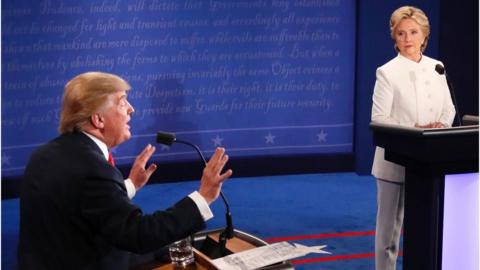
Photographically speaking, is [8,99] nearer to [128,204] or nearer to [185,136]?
[185,136]

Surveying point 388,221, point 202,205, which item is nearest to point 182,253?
point 202,205

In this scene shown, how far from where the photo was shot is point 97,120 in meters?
1.76

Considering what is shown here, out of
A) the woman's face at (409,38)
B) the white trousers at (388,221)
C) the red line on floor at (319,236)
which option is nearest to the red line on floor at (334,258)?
the red line on floor at (319,236)

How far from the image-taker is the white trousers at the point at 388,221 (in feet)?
9.67

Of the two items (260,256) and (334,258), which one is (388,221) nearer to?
(334,258)

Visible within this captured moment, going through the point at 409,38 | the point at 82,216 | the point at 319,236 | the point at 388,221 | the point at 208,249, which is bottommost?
the point at 319,236

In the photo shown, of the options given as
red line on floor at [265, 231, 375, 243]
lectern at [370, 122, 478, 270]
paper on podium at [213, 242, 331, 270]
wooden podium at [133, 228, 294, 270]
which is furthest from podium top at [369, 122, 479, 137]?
red line on floor at [265, 231, 375, 243]

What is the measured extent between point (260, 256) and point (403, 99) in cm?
128

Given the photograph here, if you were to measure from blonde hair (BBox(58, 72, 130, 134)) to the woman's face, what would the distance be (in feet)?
→ 5.29

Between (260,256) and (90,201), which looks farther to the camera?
(260,256)

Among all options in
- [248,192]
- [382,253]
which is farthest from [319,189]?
[382,253]

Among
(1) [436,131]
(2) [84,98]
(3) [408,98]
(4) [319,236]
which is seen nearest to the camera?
(2) [84,98]

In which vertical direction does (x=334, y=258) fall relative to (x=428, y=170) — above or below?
below

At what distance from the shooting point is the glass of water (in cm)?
198
